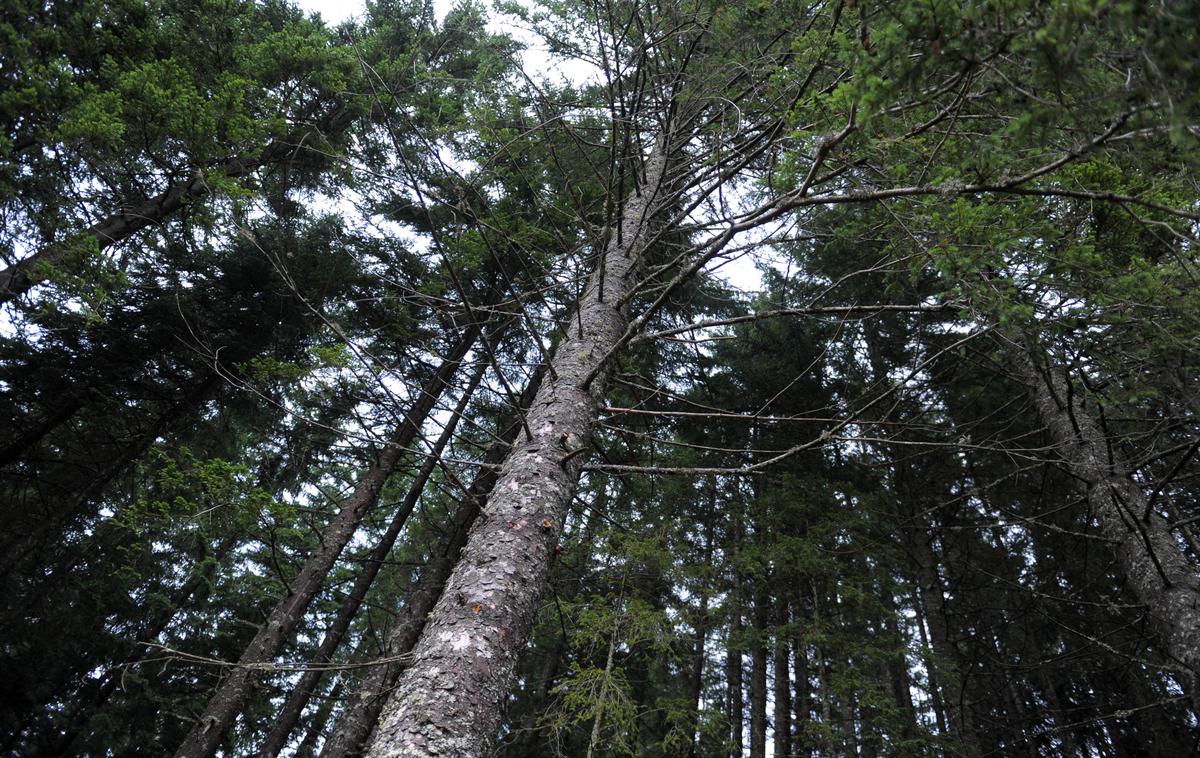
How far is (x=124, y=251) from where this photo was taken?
25.7 feet

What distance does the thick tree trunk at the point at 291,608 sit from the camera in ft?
18.5

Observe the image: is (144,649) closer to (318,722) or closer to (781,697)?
(318,722)

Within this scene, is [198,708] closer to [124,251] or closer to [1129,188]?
[124,251]

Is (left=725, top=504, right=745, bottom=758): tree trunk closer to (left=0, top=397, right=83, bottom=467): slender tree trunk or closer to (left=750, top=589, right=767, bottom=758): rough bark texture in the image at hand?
(left=750, top=589, right=767, bottom=758): rough bark texture

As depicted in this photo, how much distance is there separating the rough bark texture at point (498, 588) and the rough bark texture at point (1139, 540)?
3.36 m

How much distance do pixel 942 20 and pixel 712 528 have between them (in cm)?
1068

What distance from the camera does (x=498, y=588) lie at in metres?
2.13

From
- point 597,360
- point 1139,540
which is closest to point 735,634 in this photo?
point 1139,540

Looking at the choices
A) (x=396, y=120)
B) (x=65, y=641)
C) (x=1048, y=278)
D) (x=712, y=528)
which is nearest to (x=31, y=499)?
(x=65, y=641)

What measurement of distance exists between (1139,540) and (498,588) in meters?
6.08

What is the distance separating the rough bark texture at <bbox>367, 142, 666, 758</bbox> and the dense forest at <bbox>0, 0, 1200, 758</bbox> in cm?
2

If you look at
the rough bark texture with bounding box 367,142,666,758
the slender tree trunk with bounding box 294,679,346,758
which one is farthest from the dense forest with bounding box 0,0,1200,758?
the slender tree trunk with bounding box 294,679,346,758

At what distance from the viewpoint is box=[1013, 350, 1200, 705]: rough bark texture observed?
4.32 meters

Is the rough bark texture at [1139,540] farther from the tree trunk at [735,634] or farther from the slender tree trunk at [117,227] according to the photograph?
the slender tree trunk at [117,227]
